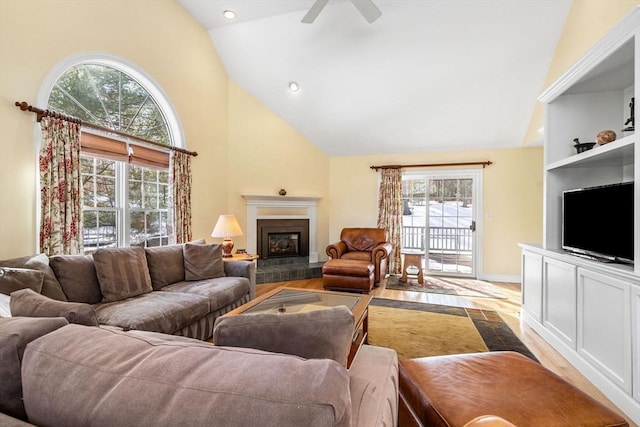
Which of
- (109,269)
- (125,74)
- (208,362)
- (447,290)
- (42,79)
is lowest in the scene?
(447,290)

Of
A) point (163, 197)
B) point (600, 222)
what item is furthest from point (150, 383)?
point (163, 197)

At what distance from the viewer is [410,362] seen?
1.50 metres

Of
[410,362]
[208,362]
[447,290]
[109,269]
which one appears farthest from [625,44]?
[109,269]

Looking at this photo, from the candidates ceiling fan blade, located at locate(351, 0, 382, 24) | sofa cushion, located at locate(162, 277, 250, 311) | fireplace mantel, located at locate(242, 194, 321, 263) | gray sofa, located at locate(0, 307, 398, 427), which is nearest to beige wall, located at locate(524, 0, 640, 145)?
ceiling fan blade, located at locate(351, 0, 382, 24)

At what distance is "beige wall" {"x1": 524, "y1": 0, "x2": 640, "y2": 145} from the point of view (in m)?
2.62

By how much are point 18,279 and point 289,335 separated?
198 centimetres

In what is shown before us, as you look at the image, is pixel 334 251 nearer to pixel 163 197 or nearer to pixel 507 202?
pixel 163 197

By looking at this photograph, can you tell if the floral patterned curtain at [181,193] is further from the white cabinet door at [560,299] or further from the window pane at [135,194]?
the white cabinet door at [560,299]

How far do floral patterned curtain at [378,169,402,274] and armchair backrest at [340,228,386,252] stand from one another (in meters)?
0.47

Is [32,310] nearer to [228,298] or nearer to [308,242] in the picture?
[228,298]

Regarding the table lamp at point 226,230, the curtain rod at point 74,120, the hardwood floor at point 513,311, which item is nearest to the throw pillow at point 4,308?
the curtain rod at point 74,120

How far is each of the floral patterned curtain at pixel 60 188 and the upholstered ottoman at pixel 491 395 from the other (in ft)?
9.46

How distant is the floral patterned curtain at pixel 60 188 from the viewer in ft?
7.73

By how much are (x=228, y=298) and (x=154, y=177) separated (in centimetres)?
198
